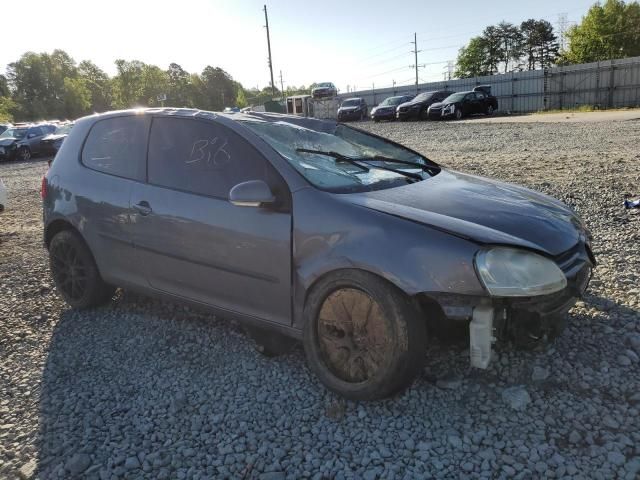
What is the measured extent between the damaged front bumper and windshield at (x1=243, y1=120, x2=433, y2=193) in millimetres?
944

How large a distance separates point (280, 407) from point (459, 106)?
26898 mm

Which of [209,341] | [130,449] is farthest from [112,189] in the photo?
[130,449]

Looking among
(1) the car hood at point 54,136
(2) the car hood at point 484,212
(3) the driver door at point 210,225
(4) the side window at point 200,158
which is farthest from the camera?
(1) the car hood at point 54,136

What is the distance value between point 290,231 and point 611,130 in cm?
1590

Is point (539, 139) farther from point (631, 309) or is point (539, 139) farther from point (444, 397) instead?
point (444, 397)

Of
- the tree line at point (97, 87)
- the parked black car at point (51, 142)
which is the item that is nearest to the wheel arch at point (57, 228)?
the parked black car at point (51, 142)

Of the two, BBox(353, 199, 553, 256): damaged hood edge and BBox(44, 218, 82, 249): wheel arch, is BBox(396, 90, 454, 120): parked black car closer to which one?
BBox(44, 218, 82, 249): wheel arch

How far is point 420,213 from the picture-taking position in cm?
266

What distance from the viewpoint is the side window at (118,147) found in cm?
369

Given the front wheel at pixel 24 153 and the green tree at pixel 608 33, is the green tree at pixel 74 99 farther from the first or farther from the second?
the green tree at pixel 608 33

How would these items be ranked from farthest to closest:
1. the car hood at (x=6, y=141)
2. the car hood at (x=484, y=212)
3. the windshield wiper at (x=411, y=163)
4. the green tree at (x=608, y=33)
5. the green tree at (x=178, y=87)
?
the green tree at (x=178, y=87)
the green tree at (x=608, y=33)
the car hood at (x=6, y=141)
the windshield wiper at (x=411, y=163)
the car hood at (x=484, y=212)

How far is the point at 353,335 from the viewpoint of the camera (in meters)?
2.66

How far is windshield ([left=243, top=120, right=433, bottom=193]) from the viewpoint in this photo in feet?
9.86

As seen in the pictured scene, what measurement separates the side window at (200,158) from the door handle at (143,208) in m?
0.16
